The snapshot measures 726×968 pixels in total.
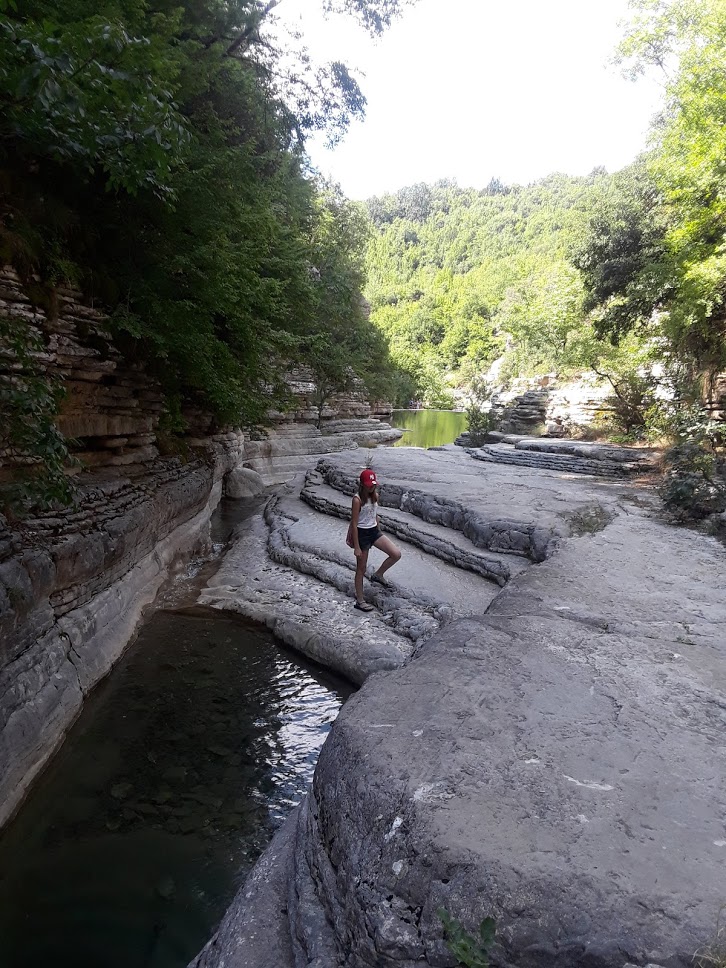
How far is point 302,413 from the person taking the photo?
21.4 meters

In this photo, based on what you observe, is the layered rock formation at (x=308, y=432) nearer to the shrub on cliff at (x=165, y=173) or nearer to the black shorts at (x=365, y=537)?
the shrub on cliff at (x=165, y=173)

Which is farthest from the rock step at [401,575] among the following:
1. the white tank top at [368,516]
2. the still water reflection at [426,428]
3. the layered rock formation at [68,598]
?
the still water reflection at [426,428]

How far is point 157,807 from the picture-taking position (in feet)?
12.4

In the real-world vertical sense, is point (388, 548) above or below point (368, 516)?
below

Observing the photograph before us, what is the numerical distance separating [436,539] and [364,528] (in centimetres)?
223

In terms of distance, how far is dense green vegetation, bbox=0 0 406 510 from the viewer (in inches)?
136

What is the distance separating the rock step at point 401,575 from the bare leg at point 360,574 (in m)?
0.27

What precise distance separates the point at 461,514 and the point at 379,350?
1888cm

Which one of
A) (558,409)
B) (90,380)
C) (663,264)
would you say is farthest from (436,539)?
(558,409)

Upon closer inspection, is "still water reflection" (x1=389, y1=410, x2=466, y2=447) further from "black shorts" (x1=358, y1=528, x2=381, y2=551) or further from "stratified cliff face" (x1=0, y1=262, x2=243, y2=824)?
"black shorts" (x1=358, y1=528, x2=381, y2=551)

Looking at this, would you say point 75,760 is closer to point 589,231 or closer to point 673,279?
point 673,279

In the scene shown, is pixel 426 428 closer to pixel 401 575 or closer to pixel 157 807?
pixel 401 575

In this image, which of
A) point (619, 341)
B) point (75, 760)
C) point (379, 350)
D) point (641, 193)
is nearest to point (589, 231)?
point (641, 193)

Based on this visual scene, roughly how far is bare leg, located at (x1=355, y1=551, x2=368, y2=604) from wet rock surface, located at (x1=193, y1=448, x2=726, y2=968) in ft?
5.41
